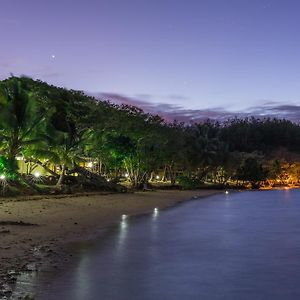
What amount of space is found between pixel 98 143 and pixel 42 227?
30321mm

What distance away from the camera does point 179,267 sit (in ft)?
49.2

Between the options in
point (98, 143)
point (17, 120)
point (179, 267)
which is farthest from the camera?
point (98, 143)

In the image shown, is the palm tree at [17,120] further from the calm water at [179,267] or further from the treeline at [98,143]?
the calm water at [179,267]

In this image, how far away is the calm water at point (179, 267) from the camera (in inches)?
462

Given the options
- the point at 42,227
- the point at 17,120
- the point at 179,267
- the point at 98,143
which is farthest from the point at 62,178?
the point at 179,267

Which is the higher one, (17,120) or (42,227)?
(17,120)

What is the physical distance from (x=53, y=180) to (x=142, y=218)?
20.7 m

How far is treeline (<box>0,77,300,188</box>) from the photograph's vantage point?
3747 cm

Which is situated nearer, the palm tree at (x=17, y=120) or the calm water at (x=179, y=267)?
the calm water at (x=179, y=267)

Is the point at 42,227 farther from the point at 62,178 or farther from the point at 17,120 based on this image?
the point at 62,178

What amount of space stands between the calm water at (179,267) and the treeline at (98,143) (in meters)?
15.3

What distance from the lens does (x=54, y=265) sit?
13.8 metres

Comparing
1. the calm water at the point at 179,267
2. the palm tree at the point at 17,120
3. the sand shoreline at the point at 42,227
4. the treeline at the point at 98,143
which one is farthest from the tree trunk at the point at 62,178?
the calm water at the point at 179,267

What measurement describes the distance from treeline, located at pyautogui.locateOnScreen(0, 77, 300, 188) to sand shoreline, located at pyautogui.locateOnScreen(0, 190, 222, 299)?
17.1 ft
